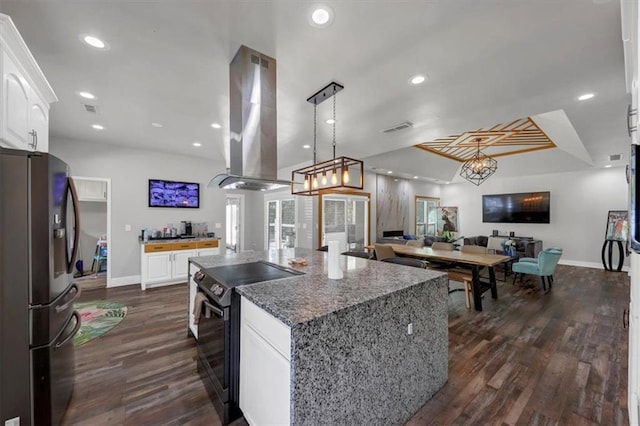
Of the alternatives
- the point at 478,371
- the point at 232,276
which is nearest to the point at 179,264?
the point at 232,276

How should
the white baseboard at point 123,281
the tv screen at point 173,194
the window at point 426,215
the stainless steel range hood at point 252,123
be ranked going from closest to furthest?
1. the stainless steel range hood at point 252,123
2. the white baseboard at point 123,281
3. the tv screen at point 173,194
4. the window at point 426,215

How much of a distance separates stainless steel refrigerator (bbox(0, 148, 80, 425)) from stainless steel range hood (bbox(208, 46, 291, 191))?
3.74ft

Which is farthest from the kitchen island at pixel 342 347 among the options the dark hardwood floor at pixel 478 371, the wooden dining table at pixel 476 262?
the wooden dining table at pixel 476 262

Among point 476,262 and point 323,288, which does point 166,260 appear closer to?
point 323,288

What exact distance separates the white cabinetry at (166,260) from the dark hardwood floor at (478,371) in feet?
2.63

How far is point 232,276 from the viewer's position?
209cm

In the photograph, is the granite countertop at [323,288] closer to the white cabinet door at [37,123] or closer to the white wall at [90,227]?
the white cabinet door at [37,123]

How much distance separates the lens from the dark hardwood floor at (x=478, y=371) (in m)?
1.83

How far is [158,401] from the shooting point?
195cm

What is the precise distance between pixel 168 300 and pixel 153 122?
274cm

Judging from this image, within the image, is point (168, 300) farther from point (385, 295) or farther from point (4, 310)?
point (385, 295)

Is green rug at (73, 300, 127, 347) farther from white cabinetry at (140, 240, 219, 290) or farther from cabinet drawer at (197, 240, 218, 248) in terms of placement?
cabinet drawer at (197, 240, 218, 248)

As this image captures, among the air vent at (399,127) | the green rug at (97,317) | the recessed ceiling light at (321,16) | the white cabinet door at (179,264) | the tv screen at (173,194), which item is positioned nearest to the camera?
the recessed ceiling light at (321,16)

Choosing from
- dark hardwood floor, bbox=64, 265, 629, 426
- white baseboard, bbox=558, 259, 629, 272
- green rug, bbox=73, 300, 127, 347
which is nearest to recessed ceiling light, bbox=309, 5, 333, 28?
dark hardwood floor, bbox=64, 265, 629, 426
